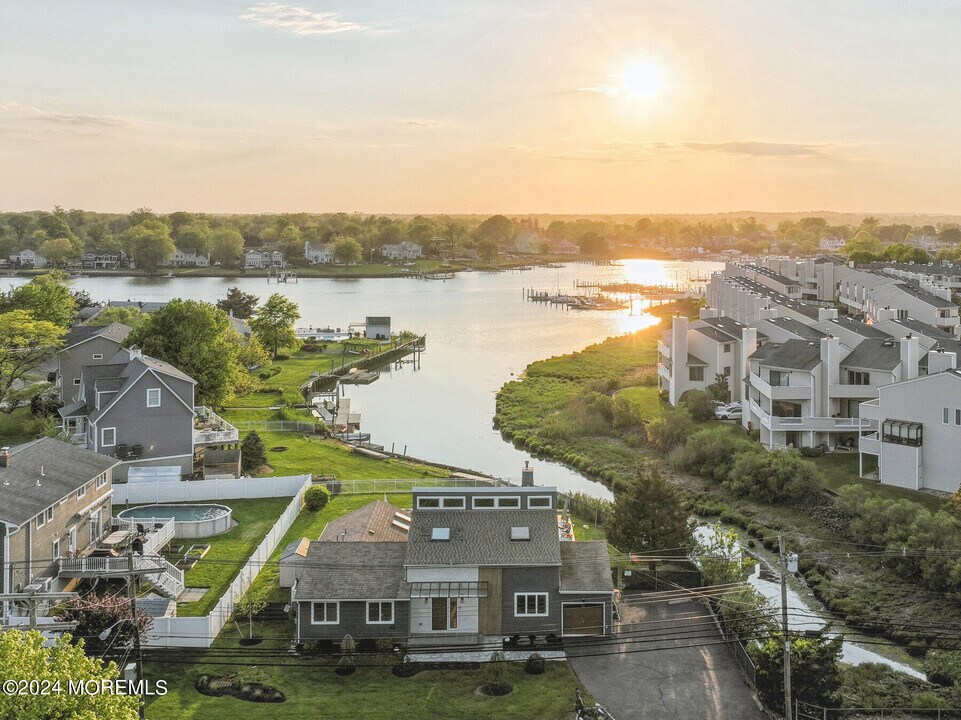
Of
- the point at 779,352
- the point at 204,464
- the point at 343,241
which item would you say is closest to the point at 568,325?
the point at 779,352

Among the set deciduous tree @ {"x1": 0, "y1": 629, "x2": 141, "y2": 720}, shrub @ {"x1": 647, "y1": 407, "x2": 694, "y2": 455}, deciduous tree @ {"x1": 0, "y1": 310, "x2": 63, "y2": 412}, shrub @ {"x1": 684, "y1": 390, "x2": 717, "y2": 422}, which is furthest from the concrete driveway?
deciduous tree @ {"x1": 0, "y1": 310, "x2": 63, "y2": 412}

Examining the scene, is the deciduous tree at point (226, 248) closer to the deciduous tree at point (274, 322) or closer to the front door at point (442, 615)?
the deciduous tree at point (274, 322)

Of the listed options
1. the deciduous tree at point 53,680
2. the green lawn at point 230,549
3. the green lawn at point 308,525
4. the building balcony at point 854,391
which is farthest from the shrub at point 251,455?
the deciduous tree at point 53,680

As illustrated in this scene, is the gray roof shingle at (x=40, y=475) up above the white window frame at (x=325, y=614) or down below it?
above

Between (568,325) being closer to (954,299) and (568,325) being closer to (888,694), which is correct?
(954,299)

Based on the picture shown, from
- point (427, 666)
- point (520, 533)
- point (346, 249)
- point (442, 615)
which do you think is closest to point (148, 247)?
point (346, 249)

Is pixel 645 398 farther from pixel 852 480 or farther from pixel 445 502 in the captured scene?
pixel 445 502

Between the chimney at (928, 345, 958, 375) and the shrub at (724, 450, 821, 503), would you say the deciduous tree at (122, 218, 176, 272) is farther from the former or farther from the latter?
the chimney at (928, 345, 958, 375)
